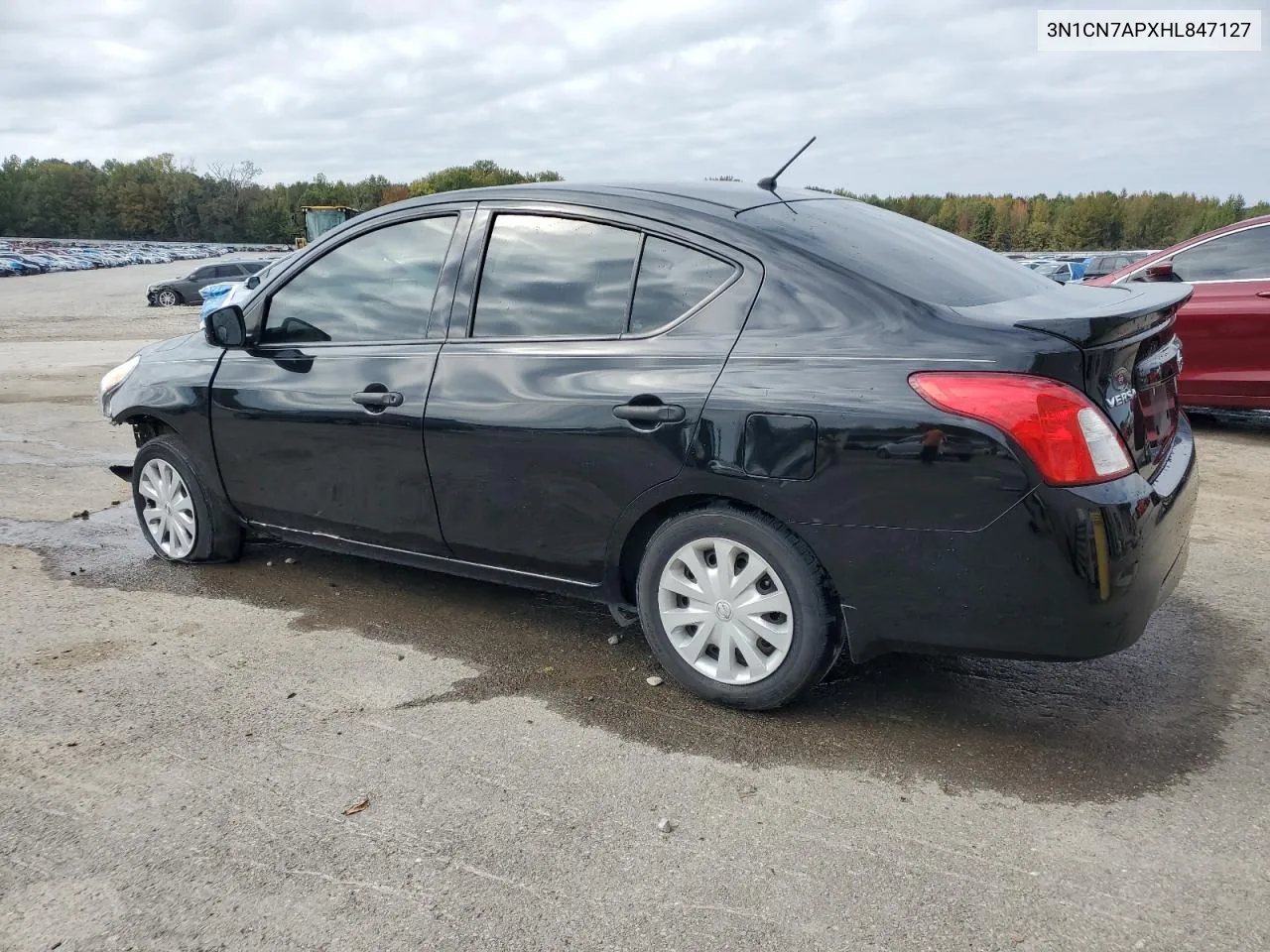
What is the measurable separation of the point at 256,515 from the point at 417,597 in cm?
81

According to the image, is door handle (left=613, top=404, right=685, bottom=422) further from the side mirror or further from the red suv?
the red suv

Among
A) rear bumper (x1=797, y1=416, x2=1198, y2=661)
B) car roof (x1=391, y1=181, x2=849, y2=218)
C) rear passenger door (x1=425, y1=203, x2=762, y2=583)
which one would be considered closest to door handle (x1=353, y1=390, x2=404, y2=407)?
rear passenger door (x1=425, y1=203, x2=762, y2=583)

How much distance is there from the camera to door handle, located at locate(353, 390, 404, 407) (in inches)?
156

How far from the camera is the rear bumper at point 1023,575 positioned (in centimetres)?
280

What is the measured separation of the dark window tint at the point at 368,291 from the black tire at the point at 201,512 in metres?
0.80

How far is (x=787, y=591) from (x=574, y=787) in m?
0.85

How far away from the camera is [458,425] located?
12.4 feet

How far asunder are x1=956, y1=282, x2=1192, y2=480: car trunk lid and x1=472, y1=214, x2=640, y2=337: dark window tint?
116 cm

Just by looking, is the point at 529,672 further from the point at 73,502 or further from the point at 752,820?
the point at 73,502

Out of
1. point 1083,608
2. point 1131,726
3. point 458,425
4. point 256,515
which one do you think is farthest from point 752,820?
point 256,515

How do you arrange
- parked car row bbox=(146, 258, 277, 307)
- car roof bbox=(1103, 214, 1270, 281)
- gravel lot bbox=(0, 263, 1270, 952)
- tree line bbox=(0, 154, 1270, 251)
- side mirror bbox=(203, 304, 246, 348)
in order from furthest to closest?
1. tree line bbox=(0, 154, 1270, 251)
2. parked car row bbox=(146, 258, 277, 307)
3. car roof bbox=(1103, 214, 1270, 281)
4. side mirror bbox=(203, 304, 246, 348)
5. gravel lot bbox=(0, 263, 1270, 952)

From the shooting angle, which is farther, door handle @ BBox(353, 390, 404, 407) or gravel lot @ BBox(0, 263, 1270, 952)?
door handle @ BBox(353, 390, 404, 407)

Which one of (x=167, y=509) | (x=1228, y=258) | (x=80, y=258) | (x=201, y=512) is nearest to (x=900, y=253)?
(x=201, y=512)

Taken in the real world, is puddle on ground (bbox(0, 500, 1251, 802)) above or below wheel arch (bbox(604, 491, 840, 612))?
below
